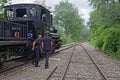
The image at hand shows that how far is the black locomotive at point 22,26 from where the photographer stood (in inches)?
592

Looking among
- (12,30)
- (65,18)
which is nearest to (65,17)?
(65,18)

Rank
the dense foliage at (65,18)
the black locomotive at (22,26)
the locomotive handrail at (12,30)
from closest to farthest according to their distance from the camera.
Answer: the locomotive handrail at (12,30), the black locomotive at (22,26), the dense foliage at (65,18)

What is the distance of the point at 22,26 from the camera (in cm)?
1753

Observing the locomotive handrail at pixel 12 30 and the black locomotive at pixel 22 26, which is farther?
the black locomotive at pixel 22 26

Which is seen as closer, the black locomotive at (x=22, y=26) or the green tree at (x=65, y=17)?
the black locomotive at (x=22, y=26)

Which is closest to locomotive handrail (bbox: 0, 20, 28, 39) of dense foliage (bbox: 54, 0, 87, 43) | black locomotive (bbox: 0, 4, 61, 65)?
black locomotive (bbox: 0, 4, 61, 65)

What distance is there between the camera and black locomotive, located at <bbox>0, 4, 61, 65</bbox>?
49.3ft

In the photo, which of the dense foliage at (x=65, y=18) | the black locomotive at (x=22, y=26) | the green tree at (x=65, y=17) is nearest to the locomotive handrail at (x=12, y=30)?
the black locomotive at (x=22, y=26)

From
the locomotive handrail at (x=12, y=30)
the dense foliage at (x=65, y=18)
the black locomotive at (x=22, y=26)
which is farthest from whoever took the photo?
the dense foliage at (x=65, y=18)

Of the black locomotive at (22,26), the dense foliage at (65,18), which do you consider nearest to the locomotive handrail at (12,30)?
the black locomotive at (22,26)

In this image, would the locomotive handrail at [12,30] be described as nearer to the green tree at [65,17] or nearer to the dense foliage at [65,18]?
the dense foliage at [65,18]

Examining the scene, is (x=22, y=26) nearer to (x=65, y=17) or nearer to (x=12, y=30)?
(x=12, y=30)

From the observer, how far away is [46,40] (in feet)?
51.5

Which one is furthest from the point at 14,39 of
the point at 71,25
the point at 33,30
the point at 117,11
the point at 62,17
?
the point at 71,25
